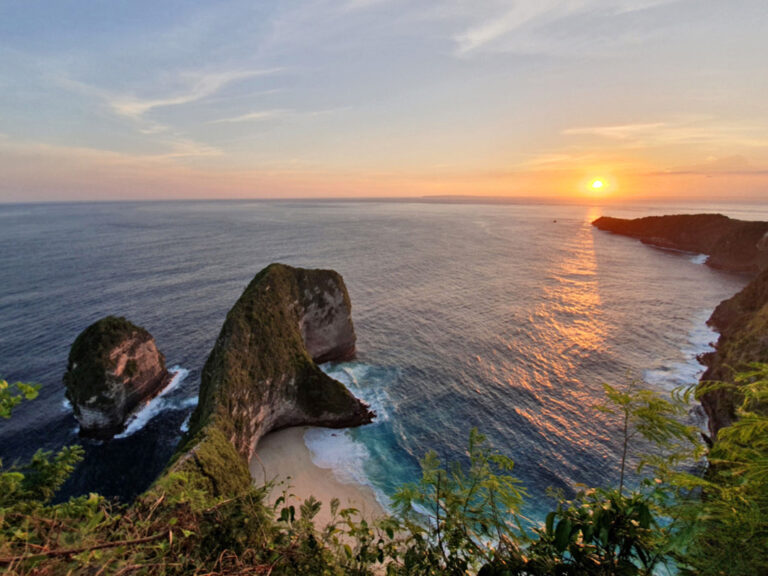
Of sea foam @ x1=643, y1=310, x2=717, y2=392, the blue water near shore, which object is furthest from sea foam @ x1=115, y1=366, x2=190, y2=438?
sea foam @ x1=643, y1=310, x2=717, y2=392

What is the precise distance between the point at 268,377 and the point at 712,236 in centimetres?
14952

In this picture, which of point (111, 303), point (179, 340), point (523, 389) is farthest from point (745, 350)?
point (111, 303)

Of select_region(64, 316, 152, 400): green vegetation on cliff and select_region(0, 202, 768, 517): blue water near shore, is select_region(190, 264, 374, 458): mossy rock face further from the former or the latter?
select_region(64, 316, 152, 400): green vegetation on cliff

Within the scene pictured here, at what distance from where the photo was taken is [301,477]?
89.6 feet

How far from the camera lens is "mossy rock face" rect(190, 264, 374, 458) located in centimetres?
2600

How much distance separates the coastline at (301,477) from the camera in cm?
2526

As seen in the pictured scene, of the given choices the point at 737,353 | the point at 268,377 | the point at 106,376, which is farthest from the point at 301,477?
the point at 737,353

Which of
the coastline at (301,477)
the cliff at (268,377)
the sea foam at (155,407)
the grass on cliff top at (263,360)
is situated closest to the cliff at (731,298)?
the coastline at (301,477)

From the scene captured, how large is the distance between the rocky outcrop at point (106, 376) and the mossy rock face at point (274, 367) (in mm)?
10523

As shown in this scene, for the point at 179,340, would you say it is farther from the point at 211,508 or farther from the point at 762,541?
the point at 762,541

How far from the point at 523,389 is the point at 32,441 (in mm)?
49307

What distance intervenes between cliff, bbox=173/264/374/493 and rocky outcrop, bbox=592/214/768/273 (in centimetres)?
10049

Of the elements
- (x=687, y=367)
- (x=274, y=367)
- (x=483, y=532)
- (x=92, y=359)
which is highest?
(x=483, y=532)

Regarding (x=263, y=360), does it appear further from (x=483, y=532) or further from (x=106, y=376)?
(x=483, y=532)
